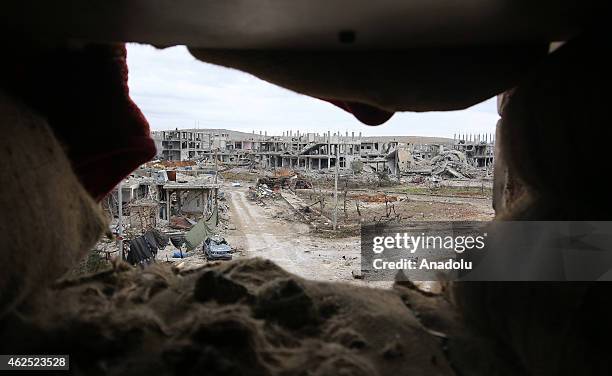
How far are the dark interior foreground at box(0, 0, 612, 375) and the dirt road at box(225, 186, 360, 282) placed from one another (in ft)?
22.1

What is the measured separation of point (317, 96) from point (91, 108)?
0.95 metres

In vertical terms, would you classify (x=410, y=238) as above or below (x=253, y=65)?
below

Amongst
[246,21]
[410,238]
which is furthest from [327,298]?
[410,238]

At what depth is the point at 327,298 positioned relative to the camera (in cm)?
201

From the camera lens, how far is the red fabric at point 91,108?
1874 mm

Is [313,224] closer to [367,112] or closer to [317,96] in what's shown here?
[367,112]

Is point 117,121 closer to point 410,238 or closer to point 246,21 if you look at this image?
point 246,21

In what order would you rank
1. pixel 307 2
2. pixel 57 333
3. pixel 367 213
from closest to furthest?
pixel 307 2, pixel 57 333, pixel 367 213

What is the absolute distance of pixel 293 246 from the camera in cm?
1384

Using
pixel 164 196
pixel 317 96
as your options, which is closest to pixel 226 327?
pixel 317 96

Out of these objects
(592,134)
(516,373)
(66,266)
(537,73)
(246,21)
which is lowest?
(516,373)

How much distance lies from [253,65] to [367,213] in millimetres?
18740

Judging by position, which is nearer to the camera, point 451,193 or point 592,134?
point 592,134

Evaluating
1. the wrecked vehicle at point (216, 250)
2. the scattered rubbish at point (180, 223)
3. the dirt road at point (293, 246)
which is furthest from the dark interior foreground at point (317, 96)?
the scattered rubbish at point (180, 223)
